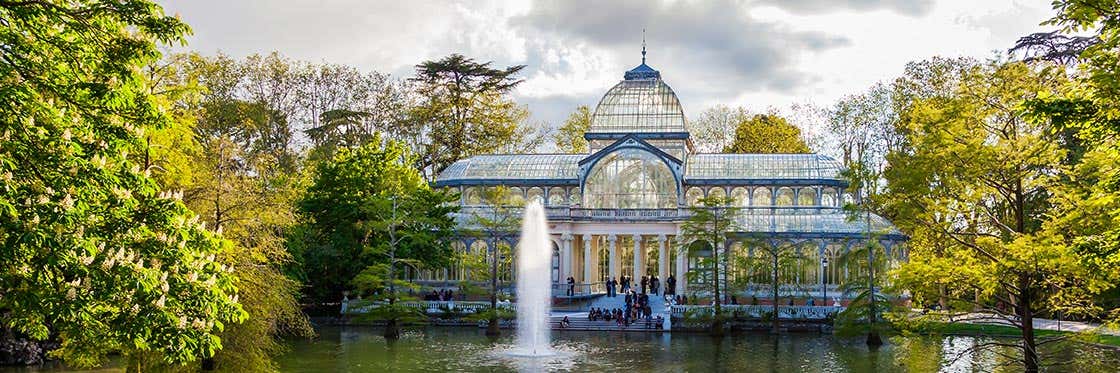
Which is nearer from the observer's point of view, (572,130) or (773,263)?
(773,263)

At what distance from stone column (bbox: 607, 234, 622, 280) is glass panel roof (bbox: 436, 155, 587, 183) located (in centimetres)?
416

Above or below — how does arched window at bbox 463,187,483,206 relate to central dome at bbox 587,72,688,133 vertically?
below

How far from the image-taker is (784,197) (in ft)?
172

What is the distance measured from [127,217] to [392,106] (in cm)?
5352

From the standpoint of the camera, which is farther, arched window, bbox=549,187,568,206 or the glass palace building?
arched window, bbox=549,187,568,206

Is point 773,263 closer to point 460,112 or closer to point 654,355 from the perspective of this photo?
point 654,355

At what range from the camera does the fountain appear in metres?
33.8

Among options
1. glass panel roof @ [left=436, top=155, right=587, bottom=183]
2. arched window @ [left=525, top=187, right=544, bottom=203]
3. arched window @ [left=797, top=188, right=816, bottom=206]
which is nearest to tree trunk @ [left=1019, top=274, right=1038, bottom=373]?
arched window @ [left=797, top=188, right=816, bottom=206]

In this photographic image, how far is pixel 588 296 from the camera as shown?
157ft

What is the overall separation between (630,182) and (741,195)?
20.2ft

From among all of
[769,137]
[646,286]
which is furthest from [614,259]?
[769,137]

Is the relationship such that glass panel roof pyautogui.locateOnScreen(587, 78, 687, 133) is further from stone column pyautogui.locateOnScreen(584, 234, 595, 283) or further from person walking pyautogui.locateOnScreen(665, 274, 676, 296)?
person walking pyautogui.locateOnScreen(665, 274, 676, 296)

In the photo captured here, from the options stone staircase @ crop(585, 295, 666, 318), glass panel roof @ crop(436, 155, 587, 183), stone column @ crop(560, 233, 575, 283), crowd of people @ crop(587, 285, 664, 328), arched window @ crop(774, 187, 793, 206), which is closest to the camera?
crowd of people @ crop(587, 285, 664, 328)

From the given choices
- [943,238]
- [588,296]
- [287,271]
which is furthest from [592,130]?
[943,238]
